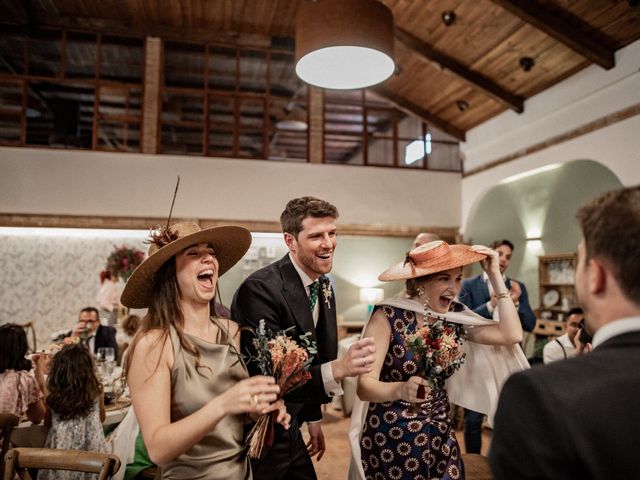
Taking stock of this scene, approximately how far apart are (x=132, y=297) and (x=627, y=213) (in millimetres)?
1621

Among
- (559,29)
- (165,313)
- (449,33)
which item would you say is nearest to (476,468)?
(165,313)

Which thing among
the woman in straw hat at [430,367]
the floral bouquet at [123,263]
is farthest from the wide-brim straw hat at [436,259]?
the floral bouquet at [123,263]

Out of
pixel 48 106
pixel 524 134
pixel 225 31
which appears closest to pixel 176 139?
pixel 48 106

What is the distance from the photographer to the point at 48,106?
34.2 ft

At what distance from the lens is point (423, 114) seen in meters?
9.13

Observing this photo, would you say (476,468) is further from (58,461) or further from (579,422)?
(579,422)

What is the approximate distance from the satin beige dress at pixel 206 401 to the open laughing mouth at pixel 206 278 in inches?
8.0

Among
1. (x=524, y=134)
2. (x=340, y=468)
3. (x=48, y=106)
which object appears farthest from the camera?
(x=48, y=106)

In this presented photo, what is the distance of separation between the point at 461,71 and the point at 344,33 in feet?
16.4

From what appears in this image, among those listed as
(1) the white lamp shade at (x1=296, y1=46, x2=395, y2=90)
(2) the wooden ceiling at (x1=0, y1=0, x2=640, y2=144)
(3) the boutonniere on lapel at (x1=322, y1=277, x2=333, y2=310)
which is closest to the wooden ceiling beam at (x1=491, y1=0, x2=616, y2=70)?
A: (2) the wooden ceiling at (x1=0, y1=0, x2=640, y2=144)

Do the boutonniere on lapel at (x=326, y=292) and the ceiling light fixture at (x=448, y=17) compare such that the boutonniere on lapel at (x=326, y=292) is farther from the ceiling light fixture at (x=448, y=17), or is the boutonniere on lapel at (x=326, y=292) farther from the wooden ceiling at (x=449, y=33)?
the ceiling light fixture at (x=448, y=17)

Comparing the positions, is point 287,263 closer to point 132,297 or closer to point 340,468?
point 132,297

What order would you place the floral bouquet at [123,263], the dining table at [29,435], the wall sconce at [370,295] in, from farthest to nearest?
the wall sconce at [370,295] < the floral bouquet at [123,263] < the dining table at [29,435]

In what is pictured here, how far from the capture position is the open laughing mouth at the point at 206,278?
1.75m
